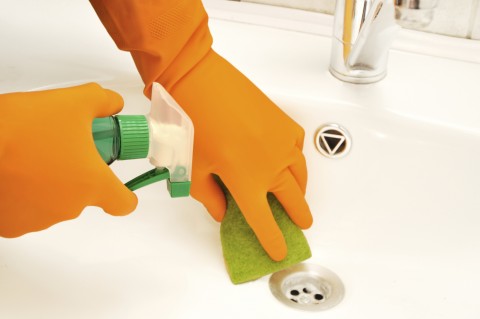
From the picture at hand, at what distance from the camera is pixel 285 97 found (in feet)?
1.93

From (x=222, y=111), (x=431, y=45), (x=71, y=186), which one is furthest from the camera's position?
(x=431, y=45)

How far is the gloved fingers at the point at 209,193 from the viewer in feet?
1.79

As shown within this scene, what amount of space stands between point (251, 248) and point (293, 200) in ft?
0.18

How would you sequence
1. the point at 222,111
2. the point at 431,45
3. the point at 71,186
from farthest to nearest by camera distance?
the point at 431,45
the point at 222,111
the point at 71,186

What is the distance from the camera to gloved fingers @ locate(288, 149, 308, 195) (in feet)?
1.82

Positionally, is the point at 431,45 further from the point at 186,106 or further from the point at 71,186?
the point at 71,186

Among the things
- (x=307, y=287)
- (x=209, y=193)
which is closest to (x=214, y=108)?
(x=209, y=193)

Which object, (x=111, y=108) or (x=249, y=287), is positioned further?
(x=249, y=287)

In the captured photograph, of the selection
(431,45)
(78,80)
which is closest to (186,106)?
(78,80)

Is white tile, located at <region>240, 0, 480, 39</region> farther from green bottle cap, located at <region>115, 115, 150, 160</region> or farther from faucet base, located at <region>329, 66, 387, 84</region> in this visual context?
green bottle cap, located at <region>115, 115, 150, 160</region>

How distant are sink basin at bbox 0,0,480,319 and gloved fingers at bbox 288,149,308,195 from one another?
0.03 metres

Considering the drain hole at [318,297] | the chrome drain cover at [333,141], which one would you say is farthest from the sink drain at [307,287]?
the chrome drain cover at [333,141]

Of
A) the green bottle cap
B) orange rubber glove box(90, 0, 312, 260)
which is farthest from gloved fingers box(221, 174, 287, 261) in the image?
the green bottle cap

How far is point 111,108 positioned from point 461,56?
352 millimetres
